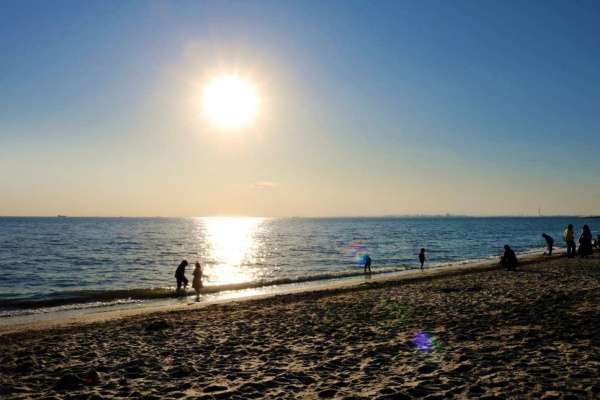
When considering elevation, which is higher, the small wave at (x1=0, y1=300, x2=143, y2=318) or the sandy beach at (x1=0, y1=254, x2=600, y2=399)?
the sandy beach at (x1=0, y1=254, x2=600, y2=399)

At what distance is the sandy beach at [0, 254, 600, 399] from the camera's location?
7293mm

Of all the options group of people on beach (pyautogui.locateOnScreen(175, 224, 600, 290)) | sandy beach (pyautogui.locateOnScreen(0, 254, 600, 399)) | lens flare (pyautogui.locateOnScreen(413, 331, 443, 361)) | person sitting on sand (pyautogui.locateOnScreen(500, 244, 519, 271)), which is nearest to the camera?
sandy beach (pyautogui.locateOnScreen(0, 254, 600, 399))

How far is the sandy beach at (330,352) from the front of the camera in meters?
7.29

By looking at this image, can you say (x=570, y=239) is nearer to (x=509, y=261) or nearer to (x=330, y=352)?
(x=509, y=261)

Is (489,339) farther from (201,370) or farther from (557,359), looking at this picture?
(201,370)

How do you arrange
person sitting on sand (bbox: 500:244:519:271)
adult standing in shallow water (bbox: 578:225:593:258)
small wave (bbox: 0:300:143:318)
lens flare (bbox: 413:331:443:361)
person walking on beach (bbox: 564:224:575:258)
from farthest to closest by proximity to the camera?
adult standing in shallow water (bbox: 578:225:593:258), person walking on beach (bbox: 564:224:575:258), person sitting on sand (bbox: 500:244:519:271), small wave (bbox: 0:300:143:318), lens flare (bbox: 413:331:443:361)

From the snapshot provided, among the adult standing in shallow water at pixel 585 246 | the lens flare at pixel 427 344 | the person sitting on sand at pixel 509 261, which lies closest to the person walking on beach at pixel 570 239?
the adult standing in shallow water at pixel 585 246

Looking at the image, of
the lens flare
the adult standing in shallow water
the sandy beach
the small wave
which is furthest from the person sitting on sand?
the small wave

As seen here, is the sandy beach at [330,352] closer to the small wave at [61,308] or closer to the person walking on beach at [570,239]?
the small wave at [61,308]

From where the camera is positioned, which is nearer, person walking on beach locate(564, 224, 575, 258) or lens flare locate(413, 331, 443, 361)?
lens flare locate(413, 331, 443, 361)

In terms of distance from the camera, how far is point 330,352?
31.4 feet

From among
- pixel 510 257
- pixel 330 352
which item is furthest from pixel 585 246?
pixel 330 352

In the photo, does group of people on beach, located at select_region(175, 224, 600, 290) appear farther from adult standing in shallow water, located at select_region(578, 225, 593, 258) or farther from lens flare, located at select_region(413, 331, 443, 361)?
lens flare, located at select_region(413, 331, 443, 361)

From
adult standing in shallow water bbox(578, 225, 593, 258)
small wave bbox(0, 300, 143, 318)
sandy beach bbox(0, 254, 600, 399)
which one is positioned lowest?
small wave bbox(0, 300, 143, 318)
